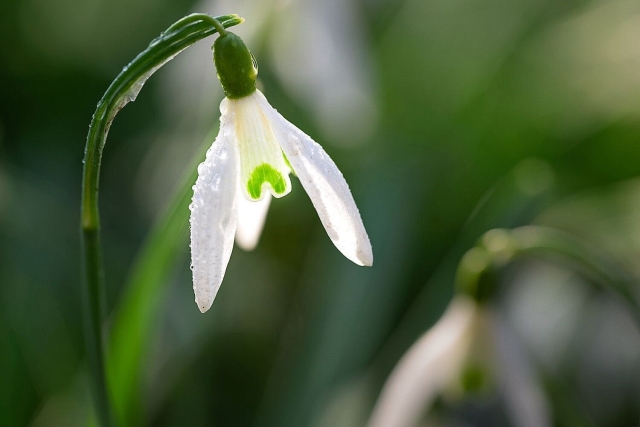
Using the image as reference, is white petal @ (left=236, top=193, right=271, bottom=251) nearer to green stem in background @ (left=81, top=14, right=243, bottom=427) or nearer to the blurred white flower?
green stem in background @ (left=81, top=14, right=243, bottom=427)

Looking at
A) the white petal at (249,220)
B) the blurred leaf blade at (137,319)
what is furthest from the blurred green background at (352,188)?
the white petal at (249,220)

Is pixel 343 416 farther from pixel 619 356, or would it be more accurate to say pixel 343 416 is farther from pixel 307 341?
pixel 619 356

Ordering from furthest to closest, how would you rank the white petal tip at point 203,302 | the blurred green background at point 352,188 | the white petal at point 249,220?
the blurred green background at point 352,188
the white petal at point 249,220
the white petal tip at point 203,302

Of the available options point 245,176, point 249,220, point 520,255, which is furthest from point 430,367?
point 245,176

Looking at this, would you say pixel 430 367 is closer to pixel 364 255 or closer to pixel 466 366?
pixel 466 366

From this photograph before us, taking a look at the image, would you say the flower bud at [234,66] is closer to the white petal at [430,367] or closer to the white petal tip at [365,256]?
the white petal tip at [365,256]

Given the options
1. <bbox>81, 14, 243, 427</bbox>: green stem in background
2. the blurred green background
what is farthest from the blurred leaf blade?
<bbox>81, 14, 243, 427</bbox>: green stem in background

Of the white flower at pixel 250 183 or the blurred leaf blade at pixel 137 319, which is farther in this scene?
the blurred leaf blade at pixel 137 319
